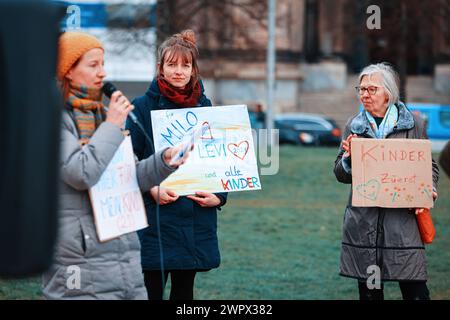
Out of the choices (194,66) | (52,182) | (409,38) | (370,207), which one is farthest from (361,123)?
(409,38)

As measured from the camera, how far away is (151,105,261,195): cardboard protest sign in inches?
225

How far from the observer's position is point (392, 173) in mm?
5934

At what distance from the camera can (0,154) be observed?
2.30 m

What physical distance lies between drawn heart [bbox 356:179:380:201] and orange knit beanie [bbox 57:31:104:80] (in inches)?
76.5

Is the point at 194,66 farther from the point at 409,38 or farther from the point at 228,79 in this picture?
the point at 228,79

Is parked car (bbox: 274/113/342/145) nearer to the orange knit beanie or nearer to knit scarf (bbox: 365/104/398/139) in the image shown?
knit scarf (bbox: 365/104/398/139)

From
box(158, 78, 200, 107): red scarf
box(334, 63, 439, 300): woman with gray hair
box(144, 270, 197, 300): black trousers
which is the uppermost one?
box(158, 78, 200, 107): red scarf

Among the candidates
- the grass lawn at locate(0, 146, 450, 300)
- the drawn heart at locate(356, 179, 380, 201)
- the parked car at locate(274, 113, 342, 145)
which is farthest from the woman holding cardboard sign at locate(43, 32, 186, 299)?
the parked car at locate(274, 113, 342, 145)

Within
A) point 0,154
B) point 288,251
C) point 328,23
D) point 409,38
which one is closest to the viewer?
point 0,154

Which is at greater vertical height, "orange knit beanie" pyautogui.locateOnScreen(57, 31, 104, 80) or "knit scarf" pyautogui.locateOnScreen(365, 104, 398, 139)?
"orange knit beanie" pyautogui.locateOnScreen(57, 31, 104, 80)

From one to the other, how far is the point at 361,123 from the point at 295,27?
2051 inches

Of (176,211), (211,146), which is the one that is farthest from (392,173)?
(176,211)

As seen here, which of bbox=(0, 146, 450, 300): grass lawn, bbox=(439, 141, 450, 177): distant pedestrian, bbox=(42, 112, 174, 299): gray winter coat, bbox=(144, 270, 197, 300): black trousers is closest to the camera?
bbox=(439, 141, 450, 177): distant pedestrian

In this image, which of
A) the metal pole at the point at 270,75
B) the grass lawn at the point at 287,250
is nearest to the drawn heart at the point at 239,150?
the grass lawn at the point at 287,250
